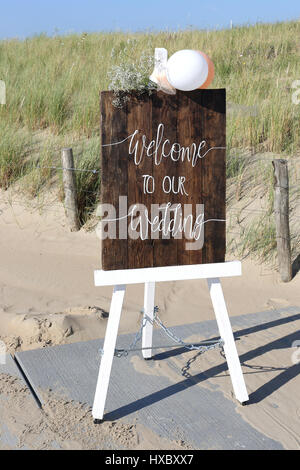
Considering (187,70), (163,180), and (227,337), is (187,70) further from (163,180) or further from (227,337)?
(227,337)

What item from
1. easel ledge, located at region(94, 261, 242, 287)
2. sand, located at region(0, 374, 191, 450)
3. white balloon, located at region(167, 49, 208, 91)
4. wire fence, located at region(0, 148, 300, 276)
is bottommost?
sand, located at region(0, 374, 191, 450)

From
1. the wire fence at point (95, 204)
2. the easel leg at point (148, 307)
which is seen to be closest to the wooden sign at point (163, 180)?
the easel leg at point (148, 307)

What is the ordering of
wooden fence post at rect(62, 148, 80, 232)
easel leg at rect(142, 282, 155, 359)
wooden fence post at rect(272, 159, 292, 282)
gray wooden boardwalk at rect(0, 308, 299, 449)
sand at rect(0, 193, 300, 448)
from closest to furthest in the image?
gray wooden boardwalk at rect(0, 308, 299, 449)
sand at rect(0, 193, 300, 448)
easel leg at rect(142, 282, 155, 359)
wooden fence post at rect(272, 159, 292, 282)
wooden fence post at rect(62, 148, 80, 232)

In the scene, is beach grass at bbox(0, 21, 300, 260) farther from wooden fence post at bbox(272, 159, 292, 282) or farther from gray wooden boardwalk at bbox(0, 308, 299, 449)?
gray wooden boardwalk at bbox(0, 308, 299, 449)

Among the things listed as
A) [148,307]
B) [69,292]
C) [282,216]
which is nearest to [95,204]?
[69,292]

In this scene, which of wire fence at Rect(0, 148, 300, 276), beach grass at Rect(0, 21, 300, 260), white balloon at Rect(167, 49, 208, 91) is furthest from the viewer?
beach grass at Rect(0, 21, 300, 260)

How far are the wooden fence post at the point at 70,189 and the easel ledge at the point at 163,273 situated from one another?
3646 mm

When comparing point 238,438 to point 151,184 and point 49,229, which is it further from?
point 49,229

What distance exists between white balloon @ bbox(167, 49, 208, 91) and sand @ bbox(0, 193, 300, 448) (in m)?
1.74

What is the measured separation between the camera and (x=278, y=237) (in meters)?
5.49

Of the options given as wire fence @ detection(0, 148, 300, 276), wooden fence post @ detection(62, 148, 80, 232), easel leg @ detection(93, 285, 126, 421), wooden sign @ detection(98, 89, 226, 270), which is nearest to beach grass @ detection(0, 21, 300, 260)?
wire fence @ detection(0, 148, 300, 276)

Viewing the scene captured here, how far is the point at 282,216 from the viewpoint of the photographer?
17.8 ft

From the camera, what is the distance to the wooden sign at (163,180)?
9.63ft

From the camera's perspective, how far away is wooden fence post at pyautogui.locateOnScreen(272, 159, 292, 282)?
541 cm
